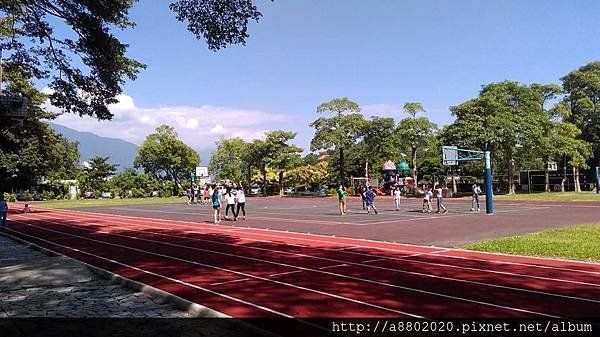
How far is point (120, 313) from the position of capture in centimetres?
672

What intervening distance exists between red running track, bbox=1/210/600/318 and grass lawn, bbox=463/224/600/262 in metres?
0.63

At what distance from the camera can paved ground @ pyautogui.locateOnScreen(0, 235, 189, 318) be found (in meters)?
6.79

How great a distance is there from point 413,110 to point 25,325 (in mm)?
48850

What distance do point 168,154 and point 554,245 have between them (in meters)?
63.1

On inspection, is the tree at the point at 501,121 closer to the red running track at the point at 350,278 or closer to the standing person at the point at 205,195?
the standing person at the point at 205,195

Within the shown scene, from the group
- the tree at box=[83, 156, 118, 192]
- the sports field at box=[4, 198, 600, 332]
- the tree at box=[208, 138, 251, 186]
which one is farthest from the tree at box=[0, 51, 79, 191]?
the sports field at box=[4, 198, 600, 332]

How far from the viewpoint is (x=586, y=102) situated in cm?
5356

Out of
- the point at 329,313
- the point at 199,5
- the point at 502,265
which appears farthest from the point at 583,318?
the point at 199,5

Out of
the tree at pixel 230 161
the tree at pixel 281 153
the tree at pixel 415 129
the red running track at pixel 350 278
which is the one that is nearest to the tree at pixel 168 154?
the tree at pixel 230 161

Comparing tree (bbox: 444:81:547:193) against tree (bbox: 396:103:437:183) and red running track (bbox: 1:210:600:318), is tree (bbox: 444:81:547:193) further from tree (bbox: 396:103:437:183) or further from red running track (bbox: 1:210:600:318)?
red running track (bbox: 1:210:600:318)

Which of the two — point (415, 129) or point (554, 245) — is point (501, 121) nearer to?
point (415, 129)

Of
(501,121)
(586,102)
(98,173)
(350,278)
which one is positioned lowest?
(350,278)

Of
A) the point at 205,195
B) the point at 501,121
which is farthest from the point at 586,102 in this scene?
the point at 205,195

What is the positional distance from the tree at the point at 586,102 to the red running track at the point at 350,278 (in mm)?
48916
